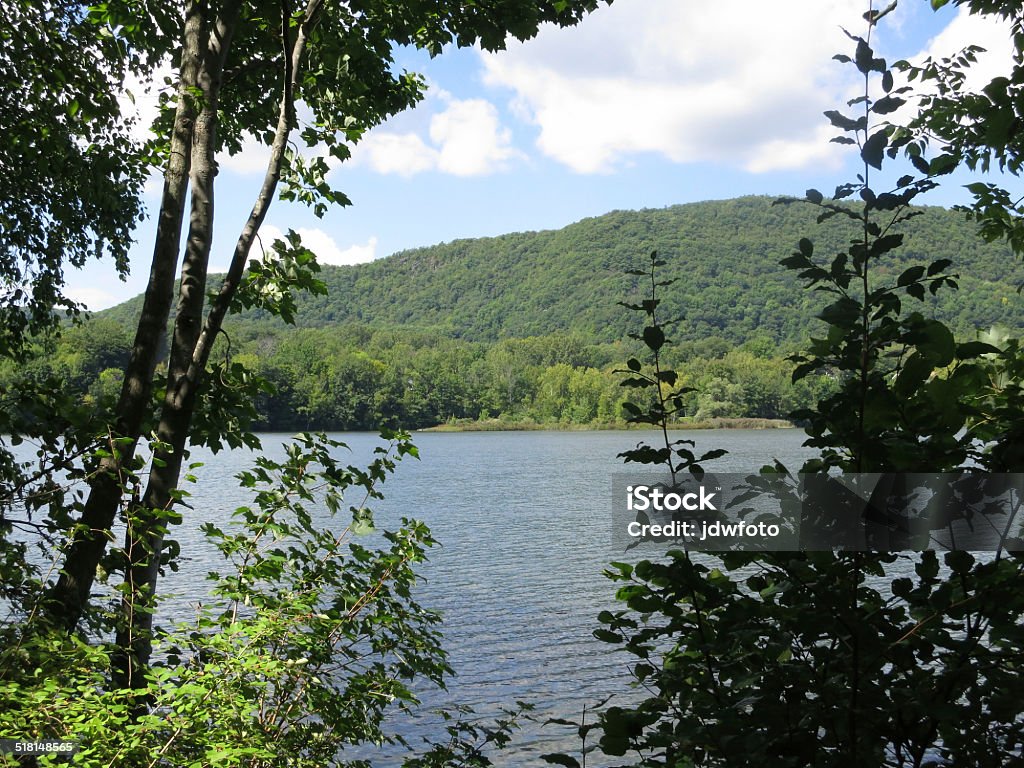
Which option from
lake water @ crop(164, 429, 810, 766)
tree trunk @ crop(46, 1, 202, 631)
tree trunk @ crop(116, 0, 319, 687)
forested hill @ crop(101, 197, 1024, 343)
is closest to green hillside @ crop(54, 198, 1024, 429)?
forested hill @ crop(101, 197, 1024, 343)

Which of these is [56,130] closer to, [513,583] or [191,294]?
[191,294]

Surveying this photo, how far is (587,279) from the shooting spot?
126 m

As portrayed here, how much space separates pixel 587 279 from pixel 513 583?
112m

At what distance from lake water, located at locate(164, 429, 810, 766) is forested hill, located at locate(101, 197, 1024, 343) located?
4642 centimetres

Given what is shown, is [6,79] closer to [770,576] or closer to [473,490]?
[770,576]

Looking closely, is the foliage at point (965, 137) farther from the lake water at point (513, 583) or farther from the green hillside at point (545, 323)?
the green hillside at point (545, 323)

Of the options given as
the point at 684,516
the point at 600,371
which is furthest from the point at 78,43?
the point at 600,371

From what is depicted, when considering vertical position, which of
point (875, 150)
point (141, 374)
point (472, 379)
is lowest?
point (141, 374)

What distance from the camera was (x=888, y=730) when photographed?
65.1 inches

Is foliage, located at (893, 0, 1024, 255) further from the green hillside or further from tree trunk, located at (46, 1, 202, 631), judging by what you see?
the green hillside

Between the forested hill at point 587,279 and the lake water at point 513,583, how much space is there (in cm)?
4642

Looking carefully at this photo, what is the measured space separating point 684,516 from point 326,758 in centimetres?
208

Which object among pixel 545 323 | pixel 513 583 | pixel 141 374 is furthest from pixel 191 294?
pixel 545 323

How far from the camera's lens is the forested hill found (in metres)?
89.8
